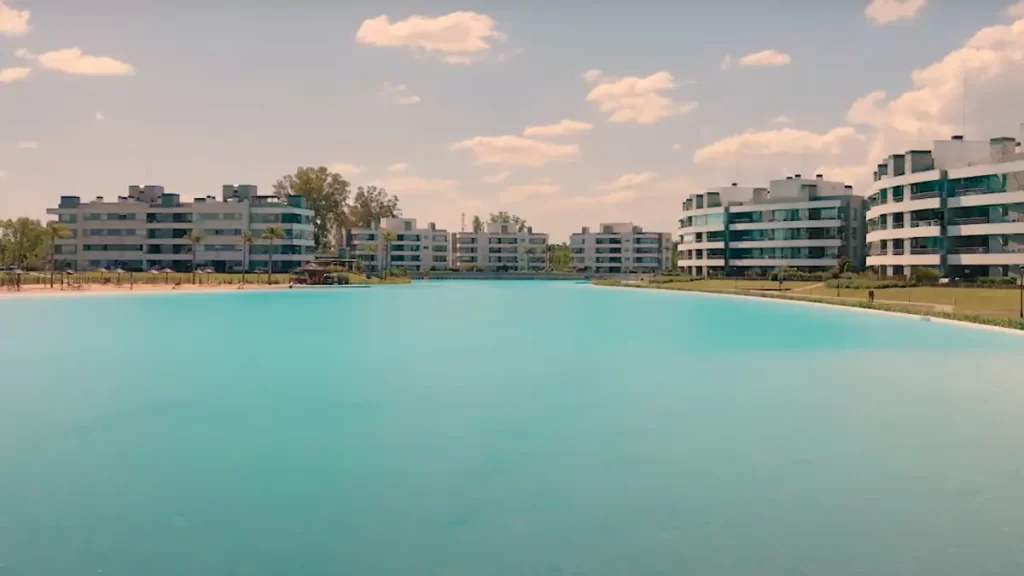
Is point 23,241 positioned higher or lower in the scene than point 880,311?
higher

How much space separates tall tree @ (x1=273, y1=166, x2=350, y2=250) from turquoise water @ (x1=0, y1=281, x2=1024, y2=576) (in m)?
144

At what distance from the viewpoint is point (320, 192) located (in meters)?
182

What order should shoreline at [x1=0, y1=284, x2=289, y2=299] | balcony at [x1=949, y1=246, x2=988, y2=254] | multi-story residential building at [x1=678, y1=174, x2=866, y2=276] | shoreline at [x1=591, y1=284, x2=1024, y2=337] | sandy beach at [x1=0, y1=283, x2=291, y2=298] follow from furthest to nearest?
multi-story residential building at [x1=678, y1=174, x2=866, y2=276]
balcony at [x1=949, y1=246, x2=988, y2=254]
sandy beach at [x1=0, y1=283, x2=291, y2=298]
shoreline at [x1=0, y1=284, x2=289, y2=299]
shoreline at [x1=591, y1=284, x2=1024, y2=337]

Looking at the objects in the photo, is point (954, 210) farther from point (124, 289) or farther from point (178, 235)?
point (178, 235)

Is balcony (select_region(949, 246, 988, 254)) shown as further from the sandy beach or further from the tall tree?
the tall tree

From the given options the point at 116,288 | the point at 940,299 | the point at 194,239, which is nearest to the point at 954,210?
the point at 940,299

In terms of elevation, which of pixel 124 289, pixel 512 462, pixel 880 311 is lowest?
pixel 512 462

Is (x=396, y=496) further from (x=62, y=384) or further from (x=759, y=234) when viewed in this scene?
(x=759, y=234)

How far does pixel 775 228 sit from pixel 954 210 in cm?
4754

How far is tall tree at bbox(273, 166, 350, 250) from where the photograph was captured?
18112 centimetres

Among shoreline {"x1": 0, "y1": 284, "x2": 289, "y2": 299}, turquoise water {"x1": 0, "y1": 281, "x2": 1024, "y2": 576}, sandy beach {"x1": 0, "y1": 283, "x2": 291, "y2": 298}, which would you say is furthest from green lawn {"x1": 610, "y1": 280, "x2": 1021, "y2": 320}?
sandy beach {"x1": 0, "y1": 283, "x2": 291, "y2": 298}

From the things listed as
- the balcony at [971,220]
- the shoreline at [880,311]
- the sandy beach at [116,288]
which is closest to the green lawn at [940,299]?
the shoreline at [880,311]

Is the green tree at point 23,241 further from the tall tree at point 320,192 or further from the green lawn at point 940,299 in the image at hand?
the green lawn at point 940,299

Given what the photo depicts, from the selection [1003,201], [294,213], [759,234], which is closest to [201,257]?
[294,213]
